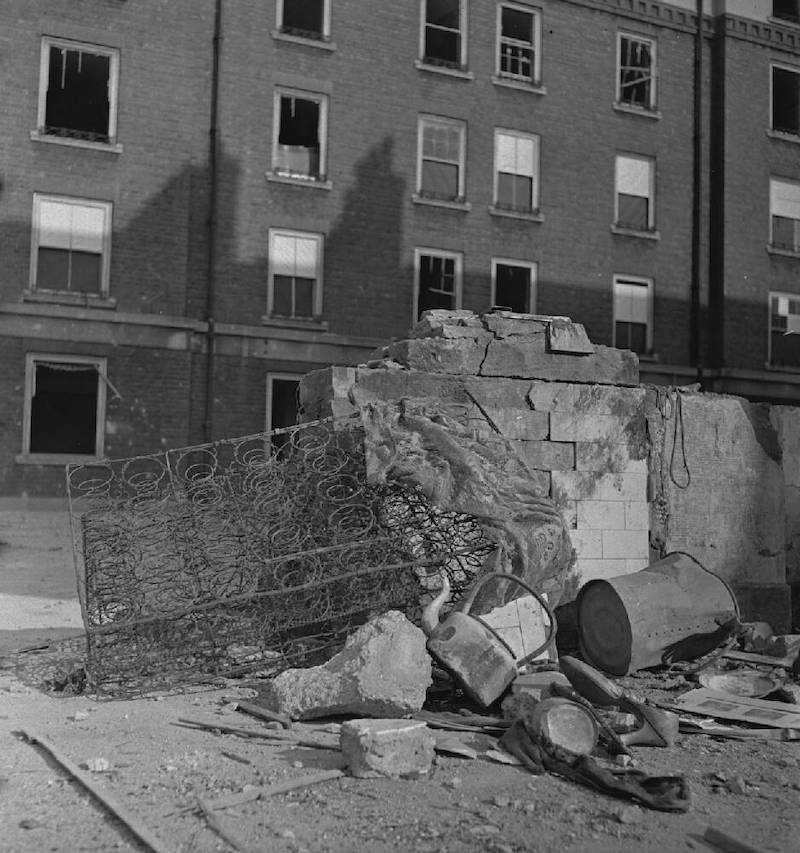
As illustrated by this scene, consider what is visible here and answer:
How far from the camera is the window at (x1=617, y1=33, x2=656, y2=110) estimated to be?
74.9 ft

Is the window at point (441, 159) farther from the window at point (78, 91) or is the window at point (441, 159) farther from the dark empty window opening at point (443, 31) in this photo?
the window at point (78, 91)

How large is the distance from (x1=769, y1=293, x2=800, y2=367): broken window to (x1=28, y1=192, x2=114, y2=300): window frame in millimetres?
15048

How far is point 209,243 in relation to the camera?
18734 millimetres

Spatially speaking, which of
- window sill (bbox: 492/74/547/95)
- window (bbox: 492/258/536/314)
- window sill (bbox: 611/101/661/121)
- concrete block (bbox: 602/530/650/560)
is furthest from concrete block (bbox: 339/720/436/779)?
window sill (bbox: 611/101/661/121)

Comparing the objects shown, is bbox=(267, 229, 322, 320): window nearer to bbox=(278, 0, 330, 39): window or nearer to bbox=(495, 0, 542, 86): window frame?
bbox=(278, 0, 330, 39): window

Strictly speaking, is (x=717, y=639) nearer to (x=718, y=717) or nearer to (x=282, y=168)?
(x=718, y=717)

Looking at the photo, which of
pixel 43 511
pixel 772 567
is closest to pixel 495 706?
pixel 772 567

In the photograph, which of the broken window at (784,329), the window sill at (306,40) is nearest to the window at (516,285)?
the window sill at (306,40)

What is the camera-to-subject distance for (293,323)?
63.3ft

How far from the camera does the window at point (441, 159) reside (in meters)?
20.7

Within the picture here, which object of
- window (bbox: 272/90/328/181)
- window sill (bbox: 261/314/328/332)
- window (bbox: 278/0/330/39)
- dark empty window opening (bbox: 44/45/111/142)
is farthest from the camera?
window (bbox: 278/0/330/39)

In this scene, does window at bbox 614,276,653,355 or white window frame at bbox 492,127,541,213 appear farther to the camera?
window at bbox 614,276,653,355

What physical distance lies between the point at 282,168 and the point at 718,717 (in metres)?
15.8

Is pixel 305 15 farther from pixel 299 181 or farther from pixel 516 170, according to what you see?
pixel 516 170
